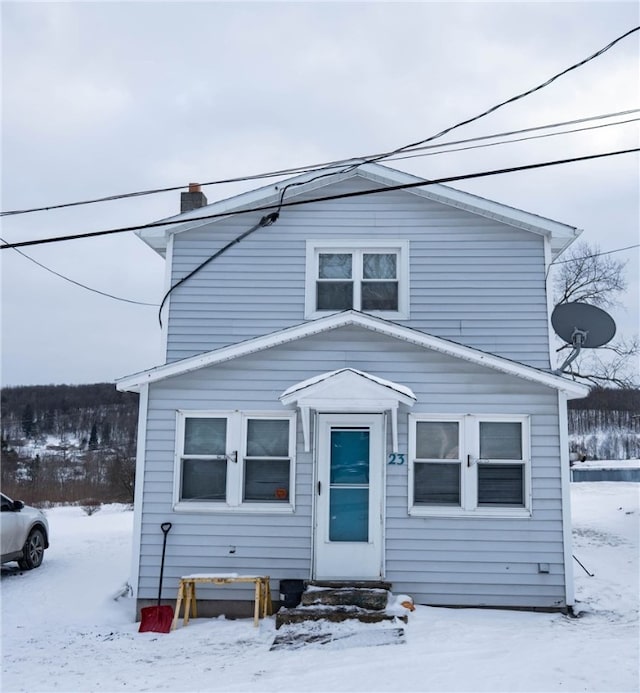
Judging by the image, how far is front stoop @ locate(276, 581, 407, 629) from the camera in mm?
7629

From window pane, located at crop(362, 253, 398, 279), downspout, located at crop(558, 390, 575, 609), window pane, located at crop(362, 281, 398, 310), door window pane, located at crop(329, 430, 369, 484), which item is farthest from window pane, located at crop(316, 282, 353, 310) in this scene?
downspout, located at crop(558, 390, 575, 609)

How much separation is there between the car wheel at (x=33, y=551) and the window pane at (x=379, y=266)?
23.6 feet

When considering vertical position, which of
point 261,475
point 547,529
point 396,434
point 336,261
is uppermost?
point 336,261

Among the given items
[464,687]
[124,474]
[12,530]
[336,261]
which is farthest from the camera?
[124,474]

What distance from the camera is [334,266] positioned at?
33.4 feet

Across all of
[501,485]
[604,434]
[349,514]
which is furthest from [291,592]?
[604,434]

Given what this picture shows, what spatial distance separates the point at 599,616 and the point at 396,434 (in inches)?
→ 125

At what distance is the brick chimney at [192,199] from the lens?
1089 centimetres

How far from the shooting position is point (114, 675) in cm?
637

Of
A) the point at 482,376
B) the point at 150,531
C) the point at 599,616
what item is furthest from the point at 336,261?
the point at 599,616

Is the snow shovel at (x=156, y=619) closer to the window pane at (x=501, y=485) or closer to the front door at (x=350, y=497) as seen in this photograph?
the front door at (x=350, y=497)

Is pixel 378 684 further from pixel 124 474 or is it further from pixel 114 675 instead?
pixel 124 474

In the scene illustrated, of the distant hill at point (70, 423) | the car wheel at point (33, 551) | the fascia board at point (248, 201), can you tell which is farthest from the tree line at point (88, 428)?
the fascia board at point (248, 201)

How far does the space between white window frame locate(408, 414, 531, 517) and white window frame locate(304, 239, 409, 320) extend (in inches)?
73.2
